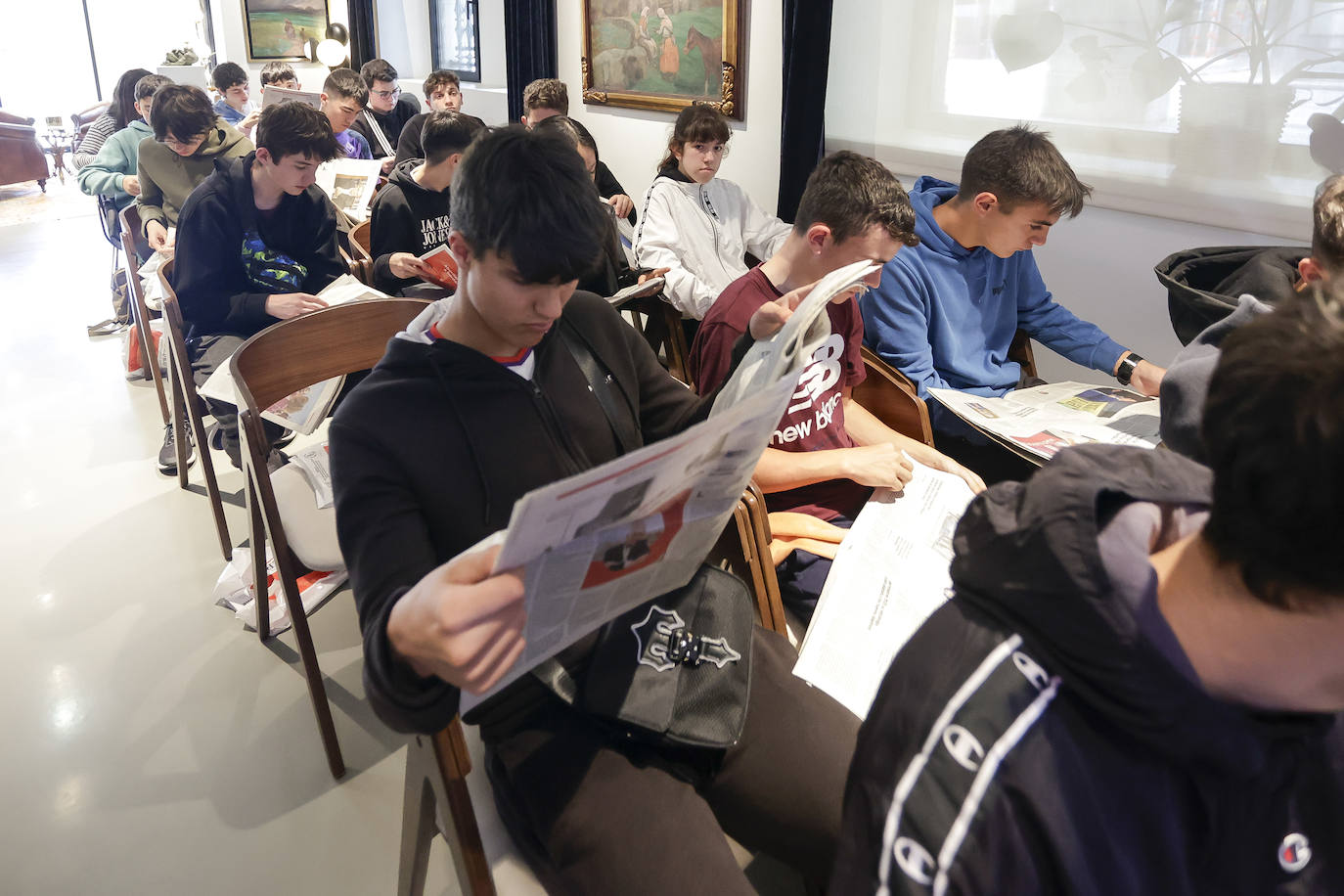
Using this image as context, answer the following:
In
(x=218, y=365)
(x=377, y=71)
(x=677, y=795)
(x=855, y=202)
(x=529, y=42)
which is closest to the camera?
(x=677, y=795)

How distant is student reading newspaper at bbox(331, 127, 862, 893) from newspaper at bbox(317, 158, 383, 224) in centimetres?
271

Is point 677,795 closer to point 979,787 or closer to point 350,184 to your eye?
point 979,787

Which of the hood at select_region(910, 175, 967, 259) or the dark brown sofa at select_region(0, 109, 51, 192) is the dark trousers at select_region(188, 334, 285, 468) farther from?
the dark brown sofa at select_region(0, 109, 51, 192)

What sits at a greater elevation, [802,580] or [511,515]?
[511,515]

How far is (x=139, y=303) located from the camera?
2.90m

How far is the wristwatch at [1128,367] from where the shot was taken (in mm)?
2086

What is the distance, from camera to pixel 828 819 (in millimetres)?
1054

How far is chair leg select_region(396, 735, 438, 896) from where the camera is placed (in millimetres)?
1047

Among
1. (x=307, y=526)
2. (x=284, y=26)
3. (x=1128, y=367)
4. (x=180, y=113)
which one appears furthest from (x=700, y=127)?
(x=284, y=26)

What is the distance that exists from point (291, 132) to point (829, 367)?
5.85 ft

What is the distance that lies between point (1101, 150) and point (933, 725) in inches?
108

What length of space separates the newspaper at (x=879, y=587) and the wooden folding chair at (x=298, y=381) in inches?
40.5

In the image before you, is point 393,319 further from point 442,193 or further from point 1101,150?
point 1101,150

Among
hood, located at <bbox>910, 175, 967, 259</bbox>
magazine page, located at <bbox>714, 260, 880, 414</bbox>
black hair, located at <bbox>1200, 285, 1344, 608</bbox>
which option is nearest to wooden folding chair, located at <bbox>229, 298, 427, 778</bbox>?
magazine page, located at <bbox>714, 260, 880, 414</bbox>
